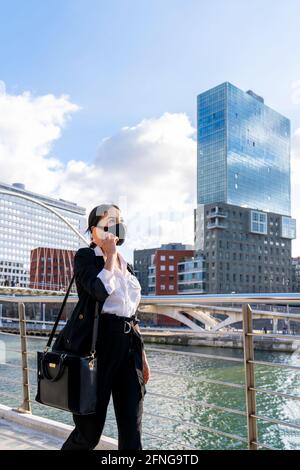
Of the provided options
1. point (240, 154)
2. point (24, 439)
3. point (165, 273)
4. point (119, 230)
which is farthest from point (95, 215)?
point (240, 154)

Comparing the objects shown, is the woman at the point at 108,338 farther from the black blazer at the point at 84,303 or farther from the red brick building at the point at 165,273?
the red brick building at the point at 165,273

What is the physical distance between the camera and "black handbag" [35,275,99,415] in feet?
6.75

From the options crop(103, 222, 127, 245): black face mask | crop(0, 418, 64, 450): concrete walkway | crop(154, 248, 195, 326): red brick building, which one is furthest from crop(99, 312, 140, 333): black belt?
crop(154, 248, 195, 326): red brick building

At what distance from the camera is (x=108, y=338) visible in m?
2.16

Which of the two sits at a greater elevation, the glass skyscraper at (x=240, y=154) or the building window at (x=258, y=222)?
the glass skyscraper at (x=240, y=154)

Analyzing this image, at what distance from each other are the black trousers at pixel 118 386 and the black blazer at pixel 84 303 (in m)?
0.07

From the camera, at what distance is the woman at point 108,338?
83.8 inches

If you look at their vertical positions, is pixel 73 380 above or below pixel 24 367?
above

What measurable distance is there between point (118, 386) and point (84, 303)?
1.32ft

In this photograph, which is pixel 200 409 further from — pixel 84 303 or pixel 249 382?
pixel 84 303

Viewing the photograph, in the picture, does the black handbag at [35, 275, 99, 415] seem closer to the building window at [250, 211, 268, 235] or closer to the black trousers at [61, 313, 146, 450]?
the black trousers at [61, 313, 146, 450]

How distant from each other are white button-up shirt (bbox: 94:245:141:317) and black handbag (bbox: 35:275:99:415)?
0.10 metres

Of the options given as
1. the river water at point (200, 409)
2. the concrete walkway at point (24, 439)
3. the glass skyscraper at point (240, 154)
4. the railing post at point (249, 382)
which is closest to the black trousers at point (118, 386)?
the railing post at point (249, 382)

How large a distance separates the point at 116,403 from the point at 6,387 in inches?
592
